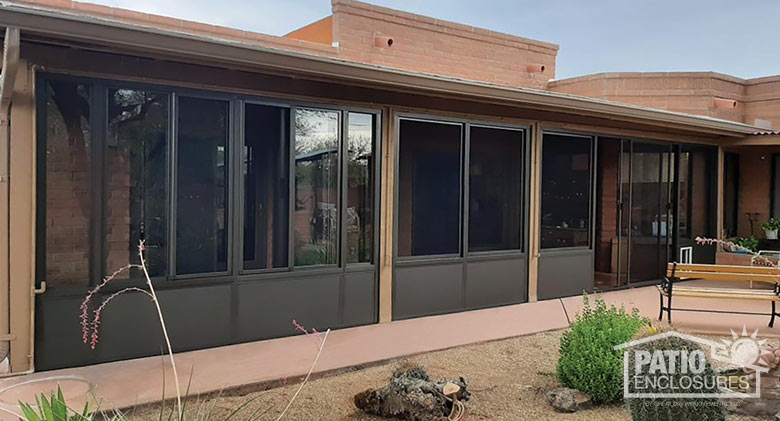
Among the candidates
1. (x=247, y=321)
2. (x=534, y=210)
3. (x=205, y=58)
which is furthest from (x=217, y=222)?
(x=534, y=210)

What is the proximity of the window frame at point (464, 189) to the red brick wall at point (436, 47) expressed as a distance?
11.1 ft

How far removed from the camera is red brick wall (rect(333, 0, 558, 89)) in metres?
9.38

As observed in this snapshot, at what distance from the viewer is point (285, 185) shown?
5.41 metres

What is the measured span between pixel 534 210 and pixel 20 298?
547 cm

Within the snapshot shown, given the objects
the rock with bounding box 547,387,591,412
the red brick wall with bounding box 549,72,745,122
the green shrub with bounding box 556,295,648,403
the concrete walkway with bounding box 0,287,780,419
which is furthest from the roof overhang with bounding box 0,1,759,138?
the red brick wall with bounding box 549,72,745,122

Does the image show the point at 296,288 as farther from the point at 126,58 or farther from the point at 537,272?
the point at 537,272

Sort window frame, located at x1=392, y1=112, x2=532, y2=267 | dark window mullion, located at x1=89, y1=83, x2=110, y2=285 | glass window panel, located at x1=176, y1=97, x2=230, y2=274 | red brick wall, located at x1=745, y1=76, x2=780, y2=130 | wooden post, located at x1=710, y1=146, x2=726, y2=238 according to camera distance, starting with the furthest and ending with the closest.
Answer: red brick wall, located at x1=745, y1=76, x2=780, y2=130 < wooden post, located at x1=710, y1=146, x2=726, y2=238 < window frame, located at x1=392, y1=112, x2=532, y2=267 < glass window panel, located at x1=176, y1=97, x2=230, y2=274 < dark window mullion, located at x1=89, y1=83, x2=110, y2=285

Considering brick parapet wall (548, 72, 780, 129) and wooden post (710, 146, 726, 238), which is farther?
brick parapet wall (548, 72, 780, 129)

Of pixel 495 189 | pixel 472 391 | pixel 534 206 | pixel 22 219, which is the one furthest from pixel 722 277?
pixel 22 219

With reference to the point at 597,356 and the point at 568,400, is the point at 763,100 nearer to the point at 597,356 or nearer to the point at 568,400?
the point at 597,356

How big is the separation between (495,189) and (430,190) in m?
0.86

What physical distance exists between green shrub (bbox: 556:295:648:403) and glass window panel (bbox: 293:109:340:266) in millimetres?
2629

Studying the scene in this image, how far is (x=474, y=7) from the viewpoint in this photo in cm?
2384

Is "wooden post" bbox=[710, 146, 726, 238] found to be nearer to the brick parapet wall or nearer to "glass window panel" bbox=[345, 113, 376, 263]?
the brick parapet wall
